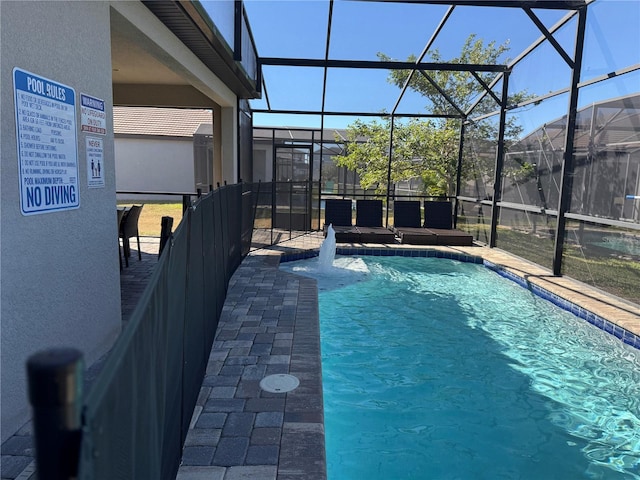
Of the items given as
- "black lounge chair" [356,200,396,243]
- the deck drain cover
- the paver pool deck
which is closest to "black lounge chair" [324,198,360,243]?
"black lounge chair" [356,200,396,243]

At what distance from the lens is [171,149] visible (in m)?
18.6

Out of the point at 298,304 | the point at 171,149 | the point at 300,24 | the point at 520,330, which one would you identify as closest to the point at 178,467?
the point at 298,304

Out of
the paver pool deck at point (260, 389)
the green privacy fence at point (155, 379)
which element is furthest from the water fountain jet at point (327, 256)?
the green privacy fence at point (155, 379)

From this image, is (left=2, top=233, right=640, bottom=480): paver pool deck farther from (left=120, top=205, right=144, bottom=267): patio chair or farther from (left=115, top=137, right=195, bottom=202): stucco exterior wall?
(left=115, top=137, right=195, bottom=202): stucco exterior wall

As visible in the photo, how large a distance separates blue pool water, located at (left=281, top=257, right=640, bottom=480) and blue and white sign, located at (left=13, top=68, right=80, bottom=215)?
2.49 meters

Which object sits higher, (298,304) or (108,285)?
(108,285)

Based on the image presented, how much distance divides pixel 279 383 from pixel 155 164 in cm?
1745

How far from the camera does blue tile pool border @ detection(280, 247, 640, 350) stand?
15.8 ft

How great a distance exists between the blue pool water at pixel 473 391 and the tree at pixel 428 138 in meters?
6.08

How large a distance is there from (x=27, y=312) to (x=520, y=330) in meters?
5.04

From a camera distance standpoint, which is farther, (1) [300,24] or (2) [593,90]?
(1) [300,24]

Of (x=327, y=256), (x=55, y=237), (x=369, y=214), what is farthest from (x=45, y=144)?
(x=369, y=214)

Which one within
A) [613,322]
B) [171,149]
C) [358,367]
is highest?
[171,149]

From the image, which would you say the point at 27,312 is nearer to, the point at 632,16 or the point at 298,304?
the point at 298,304
